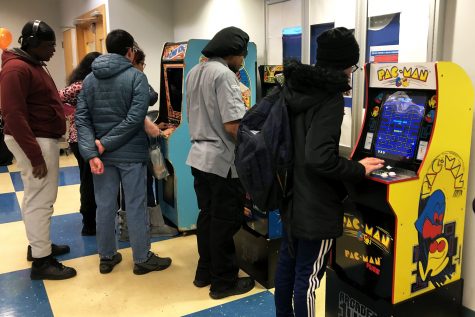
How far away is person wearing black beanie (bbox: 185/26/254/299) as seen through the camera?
2314 millimetres

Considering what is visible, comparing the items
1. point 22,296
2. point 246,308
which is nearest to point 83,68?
point 22,296

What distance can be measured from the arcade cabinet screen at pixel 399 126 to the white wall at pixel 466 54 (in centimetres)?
34

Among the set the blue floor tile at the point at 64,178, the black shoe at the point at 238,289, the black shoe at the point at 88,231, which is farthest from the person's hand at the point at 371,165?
the blue floor tile at the point at 64,178

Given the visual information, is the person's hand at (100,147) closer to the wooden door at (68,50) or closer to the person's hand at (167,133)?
the person's hand at (167,133)

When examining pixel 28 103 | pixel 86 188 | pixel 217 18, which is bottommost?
pixel 86 188

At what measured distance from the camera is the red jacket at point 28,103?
249 cm

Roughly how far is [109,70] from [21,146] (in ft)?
2.19

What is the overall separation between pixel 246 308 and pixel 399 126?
4.25ft

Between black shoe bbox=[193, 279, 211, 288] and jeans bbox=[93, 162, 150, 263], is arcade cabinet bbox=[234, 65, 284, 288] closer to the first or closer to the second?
black shoe bbox=[193, 279, 211, 288]

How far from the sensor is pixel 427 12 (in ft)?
7.27

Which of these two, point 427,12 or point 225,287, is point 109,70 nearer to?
point 225,287

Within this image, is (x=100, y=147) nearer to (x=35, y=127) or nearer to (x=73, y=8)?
(x=35, y=127)

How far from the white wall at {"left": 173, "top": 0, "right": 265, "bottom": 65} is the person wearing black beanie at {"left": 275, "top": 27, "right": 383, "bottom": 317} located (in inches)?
91.2

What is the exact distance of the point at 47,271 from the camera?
281 cm
